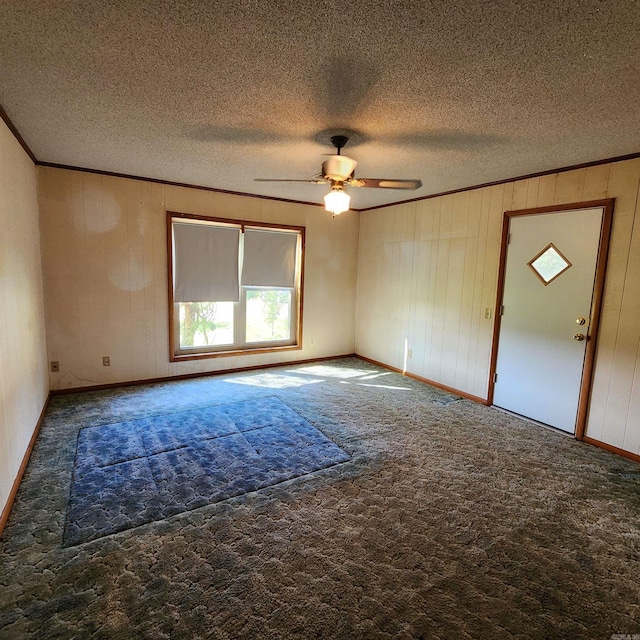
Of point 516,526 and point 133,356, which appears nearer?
point 516,526

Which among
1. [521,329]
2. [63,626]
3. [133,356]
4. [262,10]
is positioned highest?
[262,10]

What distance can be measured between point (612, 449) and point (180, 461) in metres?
3.53

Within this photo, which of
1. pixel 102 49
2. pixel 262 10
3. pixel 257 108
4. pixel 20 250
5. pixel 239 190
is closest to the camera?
pixel 262 10

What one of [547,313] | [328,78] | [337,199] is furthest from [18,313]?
[547,313]

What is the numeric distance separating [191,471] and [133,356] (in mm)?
2292

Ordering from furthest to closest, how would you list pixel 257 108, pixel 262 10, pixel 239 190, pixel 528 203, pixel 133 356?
pixel 239 190 < pixel 133 356 < pixel 528 203 < pixel 257 108 < pixel 262 10

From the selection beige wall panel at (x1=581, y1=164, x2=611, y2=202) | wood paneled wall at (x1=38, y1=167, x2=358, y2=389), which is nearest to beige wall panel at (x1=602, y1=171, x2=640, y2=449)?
beige wall panel at (x1=581, y1=164, x2=611, y2=202)

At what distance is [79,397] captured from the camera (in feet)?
12.9

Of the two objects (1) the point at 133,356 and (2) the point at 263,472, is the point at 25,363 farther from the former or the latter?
(2) the point at 263,472

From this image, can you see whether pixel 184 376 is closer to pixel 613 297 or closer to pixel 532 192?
pixel 532 192

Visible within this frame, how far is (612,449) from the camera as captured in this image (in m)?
3.07

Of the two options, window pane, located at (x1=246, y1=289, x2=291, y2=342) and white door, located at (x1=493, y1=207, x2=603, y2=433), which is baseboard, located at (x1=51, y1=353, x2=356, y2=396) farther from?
white door, located at (x1=493, y1=207, x2=603, y2=433)

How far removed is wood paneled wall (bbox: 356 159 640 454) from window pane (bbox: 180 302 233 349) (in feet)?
7.13

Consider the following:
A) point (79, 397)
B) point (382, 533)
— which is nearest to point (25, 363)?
point (79, 397)
